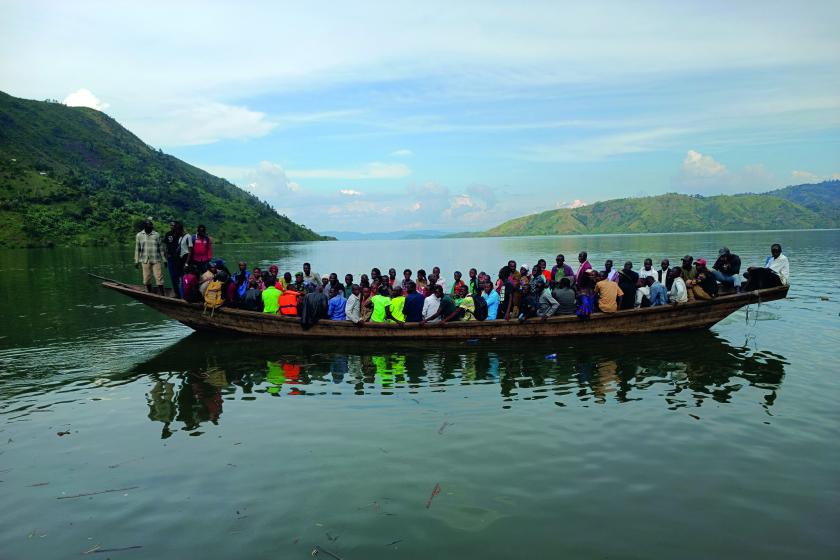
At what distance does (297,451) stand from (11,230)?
9252 centimetres

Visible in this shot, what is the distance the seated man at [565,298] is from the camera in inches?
581

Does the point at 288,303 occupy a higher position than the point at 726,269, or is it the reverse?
the point at 726,269

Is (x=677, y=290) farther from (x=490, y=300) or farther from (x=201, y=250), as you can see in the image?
(x=201, y=250)

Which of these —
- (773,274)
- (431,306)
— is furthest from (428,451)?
(773,274)

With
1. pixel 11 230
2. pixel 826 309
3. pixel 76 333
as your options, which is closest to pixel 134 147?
pixel 11 230

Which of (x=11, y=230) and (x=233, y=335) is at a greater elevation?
(x=11, y=230)

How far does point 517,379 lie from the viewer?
1160 centimetres

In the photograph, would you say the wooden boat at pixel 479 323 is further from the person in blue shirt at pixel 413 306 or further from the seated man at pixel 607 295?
the person in blue shirt at pixel 413 306

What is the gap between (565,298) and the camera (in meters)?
14.8

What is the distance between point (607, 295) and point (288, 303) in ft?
29.5

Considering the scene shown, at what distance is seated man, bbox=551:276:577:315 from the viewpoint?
14750mm

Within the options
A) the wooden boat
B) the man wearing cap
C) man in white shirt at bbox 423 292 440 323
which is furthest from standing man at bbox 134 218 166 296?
the man wearing cap

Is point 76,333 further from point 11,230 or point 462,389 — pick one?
point 11,230

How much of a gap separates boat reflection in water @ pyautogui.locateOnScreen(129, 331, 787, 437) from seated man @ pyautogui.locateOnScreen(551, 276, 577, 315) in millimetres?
927
